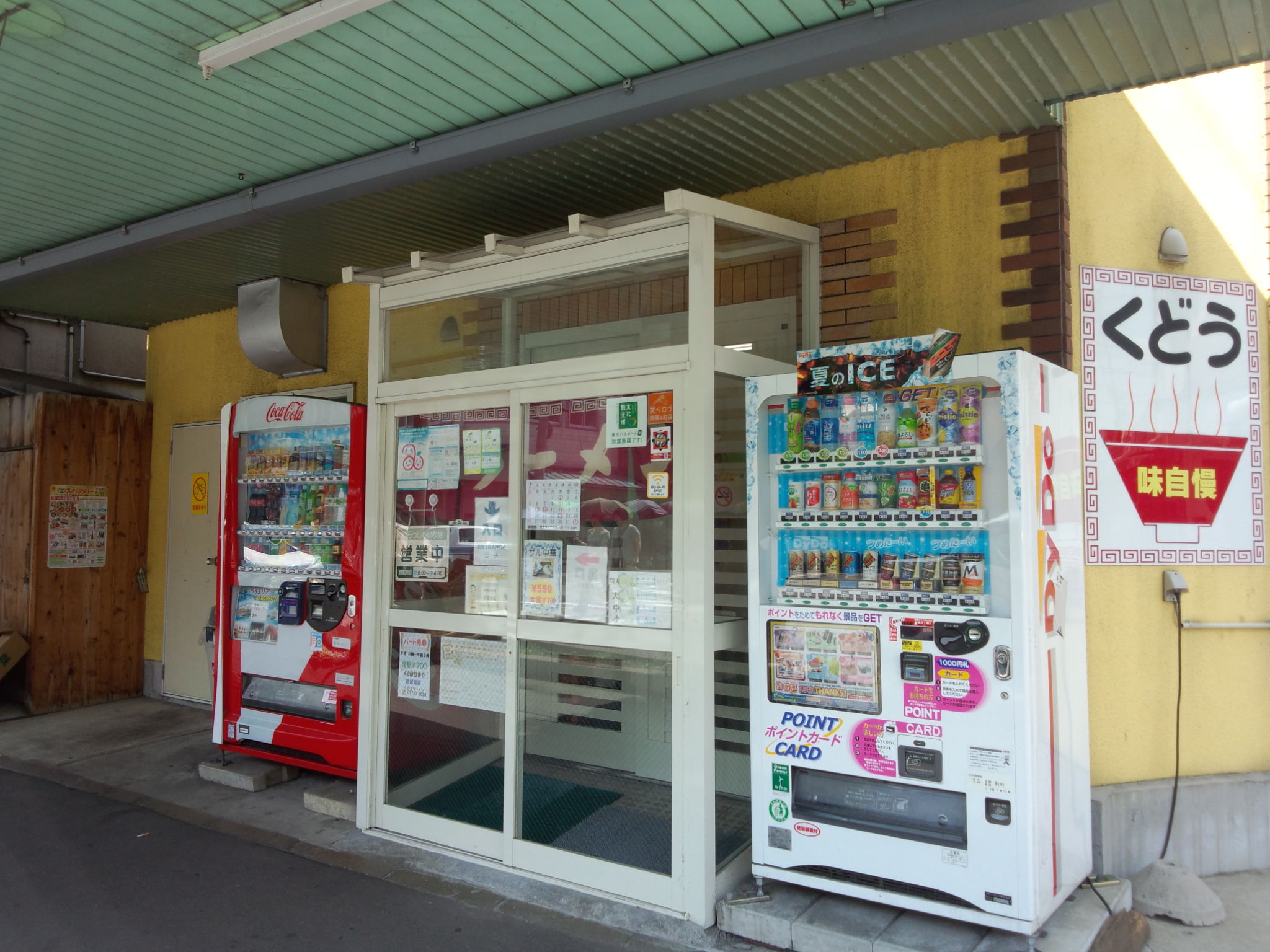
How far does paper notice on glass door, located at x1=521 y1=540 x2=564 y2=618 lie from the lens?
412 cm

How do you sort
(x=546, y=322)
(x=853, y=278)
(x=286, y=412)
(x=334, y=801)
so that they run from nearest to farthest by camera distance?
1. (x=546, y=322)
2. (x=853, y=278)
3. (x=334, y=801)
4. (x=286, y=412)

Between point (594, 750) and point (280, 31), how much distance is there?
3295mm

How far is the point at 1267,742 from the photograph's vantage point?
4270 mm

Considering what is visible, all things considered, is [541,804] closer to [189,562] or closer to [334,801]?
[334,801]

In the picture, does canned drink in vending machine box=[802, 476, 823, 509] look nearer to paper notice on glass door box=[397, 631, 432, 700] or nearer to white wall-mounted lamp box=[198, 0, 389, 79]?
paper notice on glass door box=[397, 631, 432, 700]

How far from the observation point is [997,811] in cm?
310

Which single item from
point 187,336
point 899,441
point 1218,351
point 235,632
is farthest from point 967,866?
point 187,336

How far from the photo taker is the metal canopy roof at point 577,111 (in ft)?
10.4

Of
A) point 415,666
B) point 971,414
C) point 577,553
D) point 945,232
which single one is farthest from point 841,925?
point 945,232

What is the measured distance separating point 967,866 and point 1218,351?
284 centimetres

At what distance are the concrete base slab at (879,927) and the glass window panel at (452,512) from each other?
69.9 inches

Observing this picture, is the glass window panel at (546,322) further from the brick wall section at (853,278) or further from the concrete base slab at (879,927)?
the concrete base slab at (879,927)

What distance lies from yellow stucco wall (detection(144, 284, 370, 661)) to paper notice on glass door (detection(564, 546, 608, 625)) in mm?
3676

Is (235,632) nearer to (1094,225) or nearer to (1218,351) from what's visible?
(1094,225)
